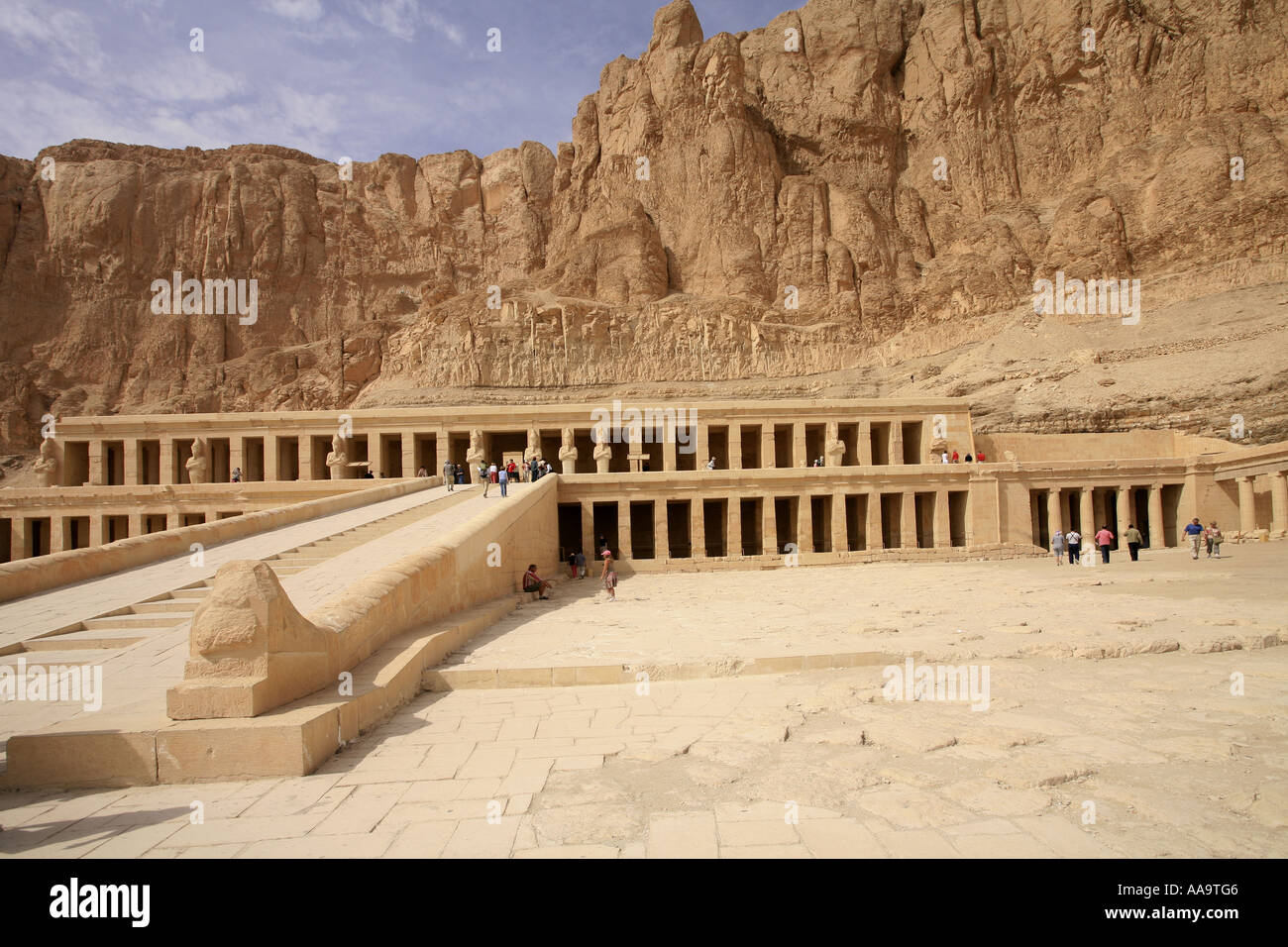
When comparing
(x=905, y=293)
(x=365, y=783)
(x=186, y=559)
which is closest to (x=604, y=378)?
(x=905, y=293)

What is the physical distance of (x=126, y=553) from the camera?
1294cm

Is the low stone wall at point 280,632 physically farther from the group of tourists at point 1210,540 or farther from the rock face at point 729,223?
the rock face at point 729,223

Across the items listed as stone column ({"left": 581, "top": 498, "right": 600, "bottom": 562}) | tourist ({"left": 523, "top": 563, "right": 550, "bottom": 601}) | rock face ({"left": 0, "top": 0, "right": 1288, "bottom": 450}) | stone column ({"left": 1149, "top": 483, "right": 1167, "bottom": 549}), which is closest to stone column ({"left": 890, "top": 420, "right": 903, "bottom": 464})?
stone column ({"left": 1149, "top": 483, "right": 1167, "bottom": 549})

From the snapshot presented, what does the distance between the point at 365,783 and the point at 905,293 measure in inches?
2372

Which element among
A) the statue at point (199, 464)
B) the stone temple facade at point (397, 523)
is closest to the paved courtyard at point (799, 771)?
the stone temple facade at point (397, 523)

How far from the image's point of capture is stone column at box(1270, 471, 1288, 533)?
929 inches

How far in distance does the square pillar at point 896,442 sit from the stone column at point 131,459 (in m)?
32.5

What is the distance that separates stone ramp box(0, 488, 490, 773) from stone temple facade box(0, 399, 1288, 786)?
0.19 feet

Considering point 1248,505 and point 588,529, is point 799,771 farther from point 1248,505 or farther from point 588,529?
point 1248,505

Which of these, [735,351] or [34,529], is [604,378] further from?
[34,529]

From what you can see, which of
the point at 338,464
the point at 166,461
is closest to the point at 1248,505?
the point at 338,464

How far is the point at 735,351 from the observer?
5659 centimetres

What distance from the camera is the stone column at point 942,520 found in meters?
26.3

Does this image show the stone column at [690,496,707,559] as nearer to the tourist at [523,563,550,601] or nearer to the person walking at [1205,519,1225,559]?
the tourist at [523,563,550,601]
